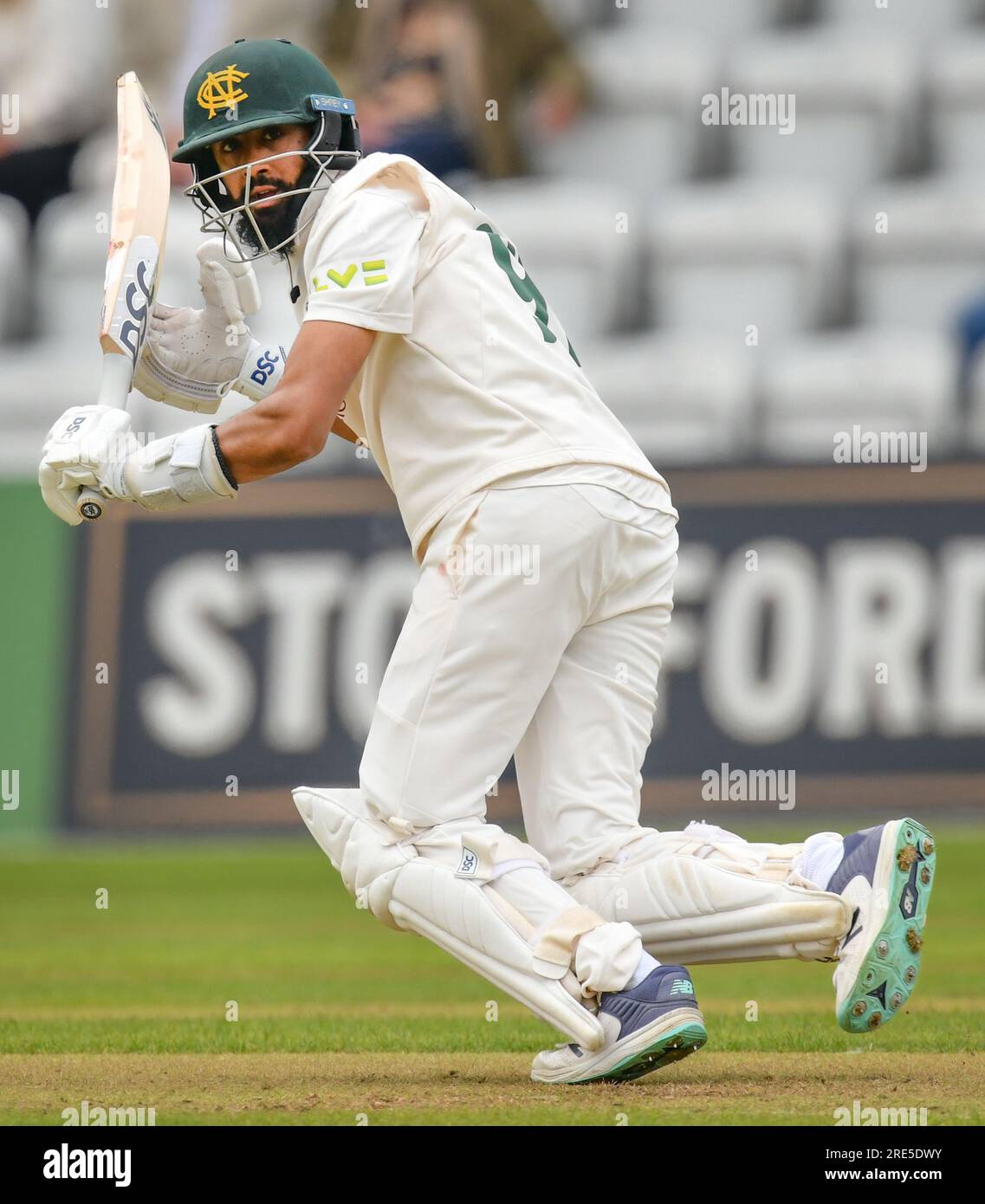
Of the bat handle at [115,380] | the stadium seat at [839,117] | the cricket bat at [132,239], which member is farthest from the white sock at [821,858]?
the stadium seat at [839,117]

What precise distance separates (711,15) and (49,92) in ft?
14.1

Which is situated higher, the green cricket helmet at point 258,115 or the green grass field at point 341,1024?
the green cricket helmet at point 258,115

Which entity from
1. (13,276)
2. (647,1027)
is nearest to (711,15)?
(13,276)

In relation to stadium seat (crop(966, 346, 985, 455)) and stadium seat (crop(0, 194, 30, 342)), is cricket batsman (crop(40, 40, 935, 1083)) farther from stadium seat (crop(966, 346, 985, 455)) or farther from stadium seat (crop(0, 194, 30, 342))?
stadium seat (crop(0, 194, 30, 342))

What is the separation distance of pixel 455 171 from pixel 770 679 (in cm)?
437

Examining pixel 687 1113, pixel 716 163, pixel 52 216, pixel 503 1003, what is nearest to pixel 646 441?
pixel 716 163

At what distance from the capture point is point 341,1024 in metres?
4.46

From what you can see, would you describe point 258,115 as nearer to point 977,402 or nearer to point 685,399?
point 685,399

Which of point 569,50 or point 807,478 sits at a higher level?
point 569,50

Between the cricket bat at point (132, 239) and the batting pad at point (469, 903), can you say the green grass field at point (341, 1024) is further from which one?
the cricket bat at point (132, 239)

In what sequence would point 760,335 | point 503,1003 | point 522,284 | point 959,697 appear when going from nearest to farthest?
point 522,284
point 503,1003
point 959,697
point 760,335

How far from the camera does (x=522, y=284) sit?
3.59 meters

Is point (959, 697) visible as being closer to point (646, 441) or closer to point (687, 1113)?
point (646, 441)

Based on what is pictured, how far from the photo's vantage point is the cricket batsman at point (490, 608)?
3.24 metres
